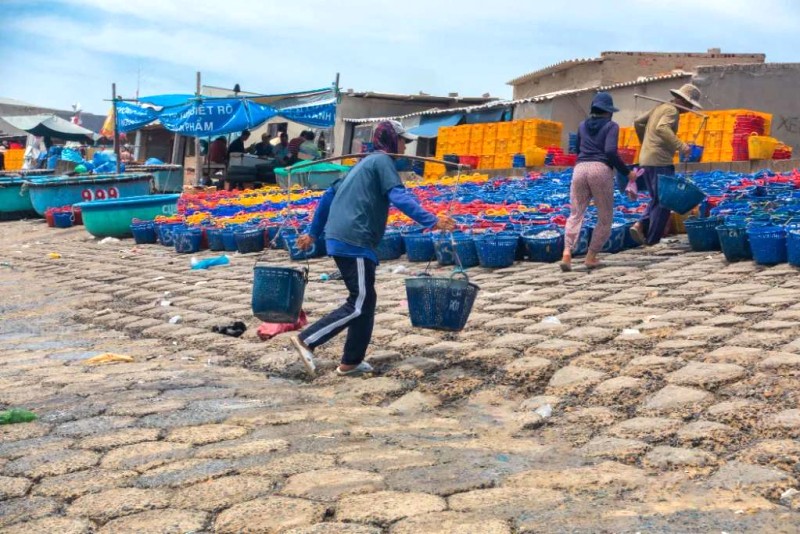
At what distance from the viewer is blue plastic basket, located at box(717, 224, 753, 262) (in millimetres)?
8914

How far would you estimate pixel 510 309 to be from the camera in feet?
26.0

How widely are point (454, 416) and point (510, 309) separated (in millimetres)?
2603

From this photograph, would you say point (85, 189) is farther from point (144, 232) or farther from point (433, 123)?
point (433, 123)

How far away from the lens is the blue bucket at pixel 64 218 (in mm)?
21594

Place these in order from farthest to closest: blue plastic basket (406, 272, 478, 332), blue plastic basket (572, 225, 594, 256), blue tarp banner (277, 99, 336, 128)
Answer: blue tarp banner (277, 99, 336, 128), blue plastic basket (572, 225, 594, 256), blue plastic basket (406, 272, 478, 332)

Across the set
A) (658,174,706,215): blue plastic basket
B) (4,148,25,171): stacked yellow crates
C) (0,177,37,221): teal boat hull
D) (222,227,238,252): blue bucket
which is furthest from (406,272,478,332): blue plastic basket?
(4,148,25,171): stacked yellow crates

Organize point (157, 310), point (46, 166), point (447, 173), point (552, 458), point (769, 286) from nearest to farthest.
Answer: point (552, 458)
point (769, 286)
point (157, 310)
point (447, 173)
point (46, 166)

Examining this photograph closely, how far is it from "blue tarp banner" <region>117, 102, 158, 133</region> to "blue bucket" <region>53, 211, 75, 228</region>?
4.88 m

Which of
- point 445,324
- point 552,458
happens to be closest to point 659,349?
point 445,324

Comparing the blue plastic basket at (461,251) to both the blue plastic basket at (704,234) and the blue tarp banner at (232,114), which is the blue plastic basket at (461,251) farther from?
the blue tarp banner at (232,114)

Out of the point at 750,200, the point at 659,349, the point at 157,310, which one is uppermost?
the point at 750,200

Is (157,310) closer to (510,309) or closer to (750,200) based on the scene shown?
(510,309)

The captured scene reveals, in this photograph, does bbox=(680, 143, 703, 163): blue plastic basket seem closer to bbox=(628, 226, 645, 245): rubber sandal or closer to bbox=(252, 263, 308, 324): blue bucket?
bbox=(628, 226, 645, 245): rubber sandal

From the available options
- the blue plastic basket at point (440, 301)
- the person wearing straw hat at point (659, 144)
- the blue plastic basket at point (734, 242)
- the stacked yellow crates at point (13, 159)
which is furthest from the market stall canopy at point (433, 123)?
the blue plastic basket at point (440, 301)
